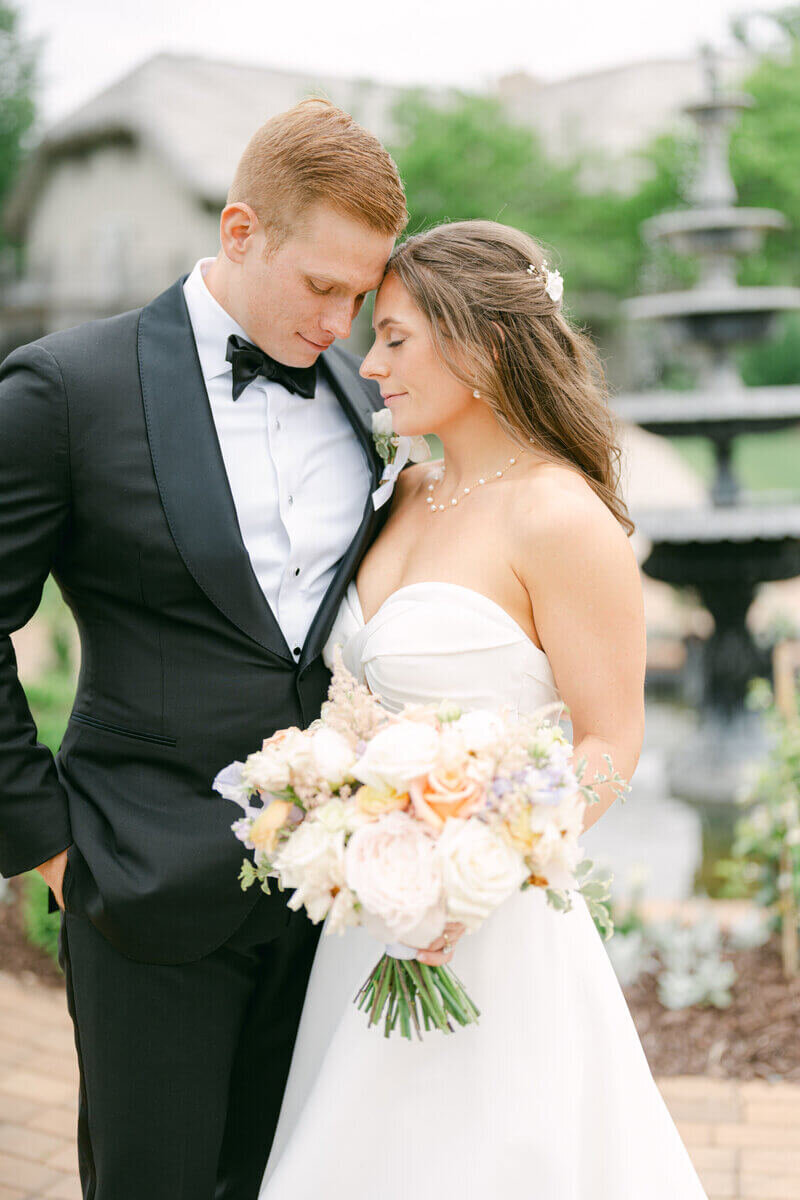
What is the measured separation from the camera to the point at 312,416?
2646mm

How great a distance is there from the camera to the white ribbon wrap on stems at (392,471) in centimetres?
263

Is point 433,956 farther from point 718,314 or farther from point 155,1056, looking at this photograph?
point 718,314

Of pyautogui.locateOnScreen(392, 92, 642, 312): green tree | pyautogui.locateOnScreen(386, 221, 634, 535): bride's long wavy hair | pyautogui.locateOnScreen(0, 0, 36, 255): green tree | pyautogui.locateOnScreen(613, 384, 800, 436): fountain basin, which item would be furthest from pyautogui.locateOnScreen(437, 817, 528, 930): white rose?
pyautogui.locateOnScreen(0, 0, 36, 255): green tree

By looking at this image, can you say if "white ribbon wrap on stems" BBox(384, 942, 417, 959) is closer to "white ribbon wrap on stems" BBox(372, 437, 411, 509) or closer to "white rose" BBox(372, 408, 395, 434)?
"white ribbon wrap on stems" BBox(372, 437, 411, 509)

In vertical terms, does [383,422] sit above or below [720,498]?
above

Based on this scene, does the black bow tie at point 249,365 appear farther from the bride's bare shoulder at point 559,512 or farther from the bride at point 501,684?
the bride's bare shoulder at point 559,512

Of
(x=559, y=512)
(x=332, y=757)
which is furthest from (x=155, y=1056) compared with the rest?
(x=559, y=512)

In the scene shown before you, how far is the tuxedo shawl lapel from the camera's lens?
2.28 metres

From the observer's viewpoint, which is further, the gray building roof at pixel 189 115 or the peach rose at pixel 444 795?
the gray building roof at pixel 189 115

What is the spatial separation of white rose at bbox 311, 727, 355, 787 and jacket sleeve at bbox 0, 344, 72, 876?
654 mm

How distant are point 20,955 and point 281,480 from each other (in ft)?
9.37

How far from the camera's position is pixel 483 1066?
2287 millimetres

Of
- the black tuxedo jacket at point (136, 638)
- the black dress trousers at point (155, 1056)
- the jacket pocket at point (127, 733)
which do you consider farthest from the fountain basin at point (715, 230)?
the black dress trousers at point (155, 1056)

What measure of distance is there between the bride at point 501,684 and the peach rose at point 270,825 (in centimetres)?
52
